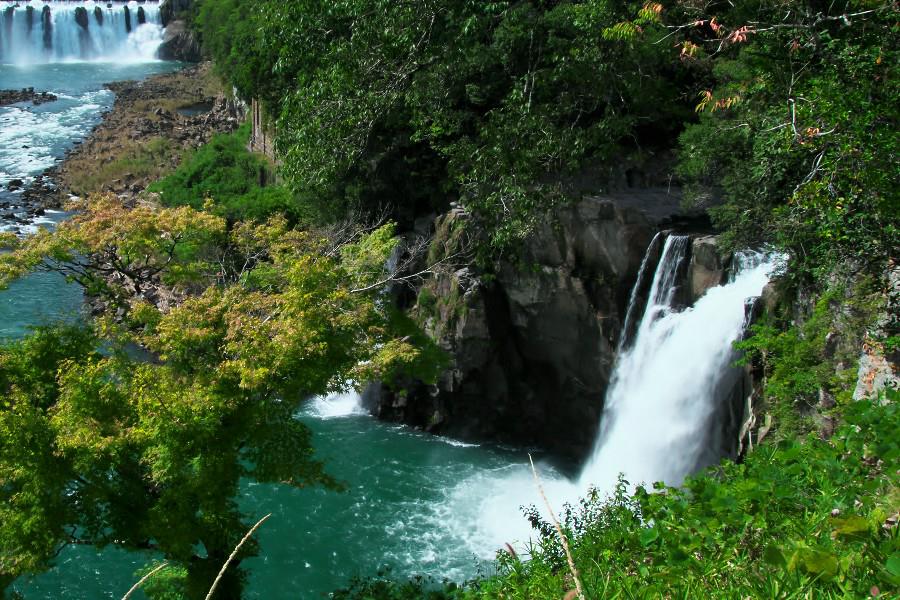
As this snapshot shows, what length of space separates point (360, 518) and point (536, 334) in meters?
6.08

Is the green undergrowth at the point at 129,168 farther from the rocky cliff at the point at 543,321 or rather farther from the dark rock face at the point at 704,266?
the dark rock face at the point at 704,266

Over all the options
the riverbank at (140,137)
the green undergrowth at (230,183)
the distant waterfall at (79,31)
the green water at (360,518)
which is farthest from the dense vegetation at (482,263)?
the distant waterfall at (79,31)

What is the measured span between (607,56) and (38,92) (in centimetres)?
5153

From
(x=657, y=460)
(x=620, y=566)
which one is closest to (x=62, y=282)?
(x=657, y=460)

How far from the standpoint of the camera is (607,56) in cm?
1311

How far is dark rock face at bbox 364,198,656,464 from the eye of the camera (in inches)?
677

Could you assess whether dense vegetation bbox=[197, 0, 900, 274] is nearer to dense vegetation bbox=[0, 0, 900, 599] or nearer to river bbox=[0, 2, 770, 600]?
dense vegetation bbox=[0, 0, 900, 599]

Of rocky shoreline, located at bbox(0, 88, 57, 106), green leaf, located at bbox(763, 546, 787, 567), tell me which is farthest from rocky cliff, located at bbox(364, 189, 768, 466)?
rocky shoreline, located at bbox(0, 88, 57, 106)

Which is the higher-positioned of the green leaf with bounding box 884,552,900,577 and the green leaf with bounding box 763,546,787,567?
the green leaf with bounding box 884,552,900,577

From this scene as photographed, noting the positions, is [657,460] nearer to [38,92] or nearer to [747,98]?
[747,98]

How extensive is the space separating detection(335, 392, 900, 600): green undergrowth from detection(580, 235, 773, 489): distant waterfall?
8.37 metres

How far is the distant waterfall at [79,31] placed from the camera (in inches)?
2576

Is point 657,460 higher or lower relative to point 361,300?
lower

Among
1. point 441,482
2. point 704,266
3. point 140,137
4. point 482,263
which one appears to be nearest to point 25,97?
point 140,137
